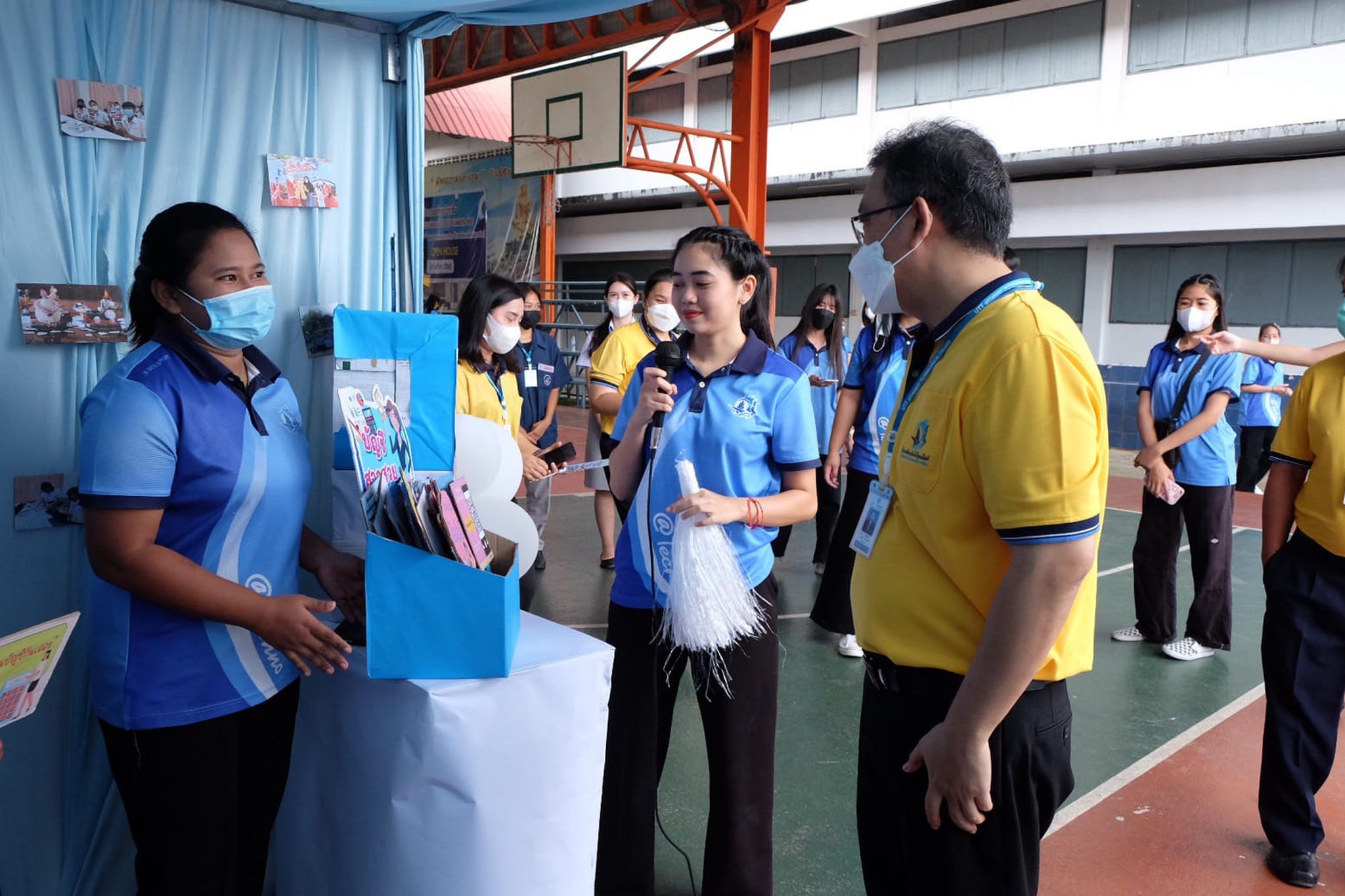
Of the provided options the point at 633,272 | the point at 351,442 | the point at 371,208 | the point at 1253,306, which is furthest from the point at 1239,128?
the point at 351,442

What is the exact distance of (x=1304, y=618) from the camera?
2516 millimetres

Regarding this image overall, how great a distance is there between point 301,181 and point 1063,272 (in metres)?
13.0

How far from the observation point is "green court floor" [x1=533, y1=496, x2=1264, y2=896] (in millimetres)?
2693

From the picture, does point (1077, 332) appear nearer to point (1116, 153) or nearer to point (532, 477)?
point (532, 477)

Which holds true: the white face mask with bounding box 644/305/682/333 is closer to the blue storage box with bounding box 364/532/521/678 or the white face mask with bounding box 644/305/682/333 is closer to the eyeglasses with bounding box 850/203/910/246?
the eyeglasses with bounding box 850/203/910/246

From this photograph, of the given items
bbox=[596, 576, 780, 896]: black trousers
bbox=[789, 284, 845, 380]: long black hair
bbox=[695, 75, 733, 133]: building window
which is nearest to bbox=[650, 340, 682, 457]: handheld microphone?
bbox=[596, 576, 780, 896]: black trousers

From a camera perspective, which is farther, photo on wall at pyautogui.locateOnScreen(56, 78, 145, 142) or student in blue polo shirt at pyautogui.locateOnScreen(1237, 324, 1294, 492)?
student in blue polo shirt at pyautogui.locateOnScreen(1237, 324, 1294, 492)

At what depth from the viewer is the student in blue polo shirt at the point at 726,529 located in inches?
86.3

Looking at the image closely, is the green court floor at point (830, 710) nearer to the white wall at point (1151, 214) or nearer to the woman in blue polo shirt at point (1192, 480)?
the woman in blue polo shirt at point (1192, 480)

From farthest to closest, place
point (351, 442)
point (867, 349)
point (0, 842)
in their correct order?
point (867, 349) < point (0, 842) < point (351, 442)

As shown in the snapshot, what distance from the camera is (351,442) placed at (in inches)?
62.0

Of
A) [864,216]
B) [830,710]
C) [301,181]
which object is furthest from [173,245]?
[830,710]

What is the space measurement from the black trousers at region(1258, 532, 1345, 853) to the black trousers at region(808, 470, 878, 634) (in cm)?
187

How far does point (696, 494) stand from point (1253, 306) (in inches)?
480
